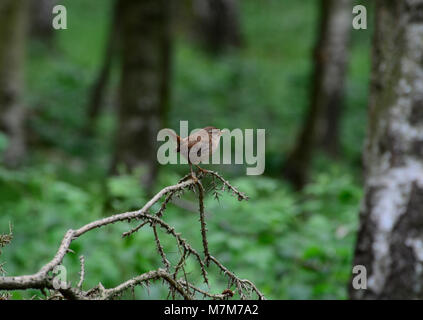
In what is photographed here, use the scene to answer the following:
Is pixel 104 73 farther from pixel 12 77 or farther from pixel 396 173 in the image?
pixel 396 173

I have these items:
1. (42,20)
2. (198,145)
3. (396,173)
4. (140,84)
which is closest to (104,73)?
(140,84)

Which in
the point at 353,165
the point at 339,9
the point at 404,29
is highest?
the point at 339,9

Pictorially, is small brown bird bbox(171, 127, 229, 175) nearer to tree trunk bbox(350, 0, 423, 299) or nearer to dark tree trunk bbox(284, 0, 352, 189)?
tree trunk bbox(350, 0, 423, 299)

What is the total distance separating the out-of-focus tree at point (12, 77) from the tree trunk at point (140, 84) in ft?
7.49

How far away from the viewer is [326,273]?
150 inches

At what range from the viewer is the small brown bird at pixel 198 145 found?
1613 mm

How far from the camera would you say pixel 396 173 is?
2.92 meters

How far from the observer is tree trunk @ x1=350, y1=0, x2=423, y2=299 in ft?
9.23

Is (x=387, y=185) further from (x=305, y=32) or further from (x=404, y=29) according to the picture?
(x=305, y=32)

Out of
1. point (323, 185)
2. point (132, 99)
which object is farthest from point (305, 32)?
point (323, 185)

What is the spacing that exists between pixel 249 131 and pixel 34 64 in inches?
614

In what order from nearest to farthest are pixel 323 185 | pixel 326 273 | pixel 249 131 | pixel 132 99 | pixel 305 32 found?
pixel 249 131 < pixel 326 273 < pixel 323 185 < pixel 132 99 < pixel 305 32

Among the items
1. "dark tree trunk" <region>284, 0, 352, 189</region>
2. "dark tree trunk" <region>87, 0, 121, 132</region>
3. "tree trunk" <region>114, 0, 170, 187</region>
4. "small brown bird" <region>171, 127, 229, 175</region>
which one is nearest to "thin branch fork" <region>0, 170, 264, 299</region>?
"small brown bird" <region>171, 127, 229, 175</region>

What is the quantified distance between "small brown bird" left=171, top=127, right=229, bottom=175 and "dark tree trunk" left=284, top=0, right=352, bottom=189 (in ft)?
22.3
